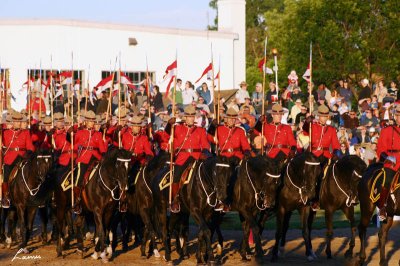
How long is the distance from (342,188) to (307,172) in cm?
112

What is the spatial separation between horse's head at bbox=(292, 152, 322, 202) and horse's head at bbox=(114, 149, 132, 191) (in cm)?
331

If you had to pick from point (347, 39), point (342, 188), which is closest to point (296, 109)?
point (347, 39)

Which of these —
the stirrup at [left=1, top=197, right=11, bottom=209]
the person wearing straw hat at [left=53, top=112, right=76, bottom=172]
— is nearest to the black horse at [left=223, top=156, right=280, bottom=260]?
the person wearing straw hat at [left=53, top=112, right=76, bottom=172]

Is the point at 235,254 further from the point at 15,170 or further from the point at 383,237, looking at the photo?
the point at 15,170

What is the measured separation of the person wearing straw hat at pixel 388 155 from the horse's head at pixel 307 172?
67.5 inches

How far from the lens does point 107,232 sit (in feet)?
71.6

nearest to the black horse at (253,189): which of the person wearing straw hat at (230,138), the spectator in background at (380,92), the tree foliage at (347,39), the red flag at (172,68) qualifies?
the person wearing straw hat at (230,138)

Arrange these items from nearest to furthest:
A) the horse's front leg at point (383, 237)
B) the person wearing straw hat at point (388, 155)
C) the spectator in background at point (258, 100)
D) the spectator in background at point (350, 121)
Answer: the person wearing straw hat at point (388, 155) → the horse's front leg at point (383, 237) → the spectator in background at point (350, 121) → the spectator in background at point (258, 100)

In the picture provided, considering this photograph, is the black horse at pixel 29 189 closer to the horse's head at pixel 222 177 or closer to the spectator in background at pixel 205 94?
the horse's head at pixel 222 177

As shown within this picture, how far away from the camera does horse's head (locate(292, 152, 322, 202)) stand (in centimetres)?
2041

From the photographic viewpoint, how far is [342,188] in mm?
21203

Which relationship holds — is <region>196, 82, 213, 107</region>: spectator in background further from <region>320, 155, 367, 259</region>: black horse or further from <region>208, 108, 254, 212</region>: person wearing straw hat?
<region>320, 155, 367, 259</region>: black horse

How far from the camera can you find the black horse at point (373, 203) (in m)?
18.6

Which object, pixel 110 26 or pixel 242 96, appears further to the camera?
pixel 110 26
